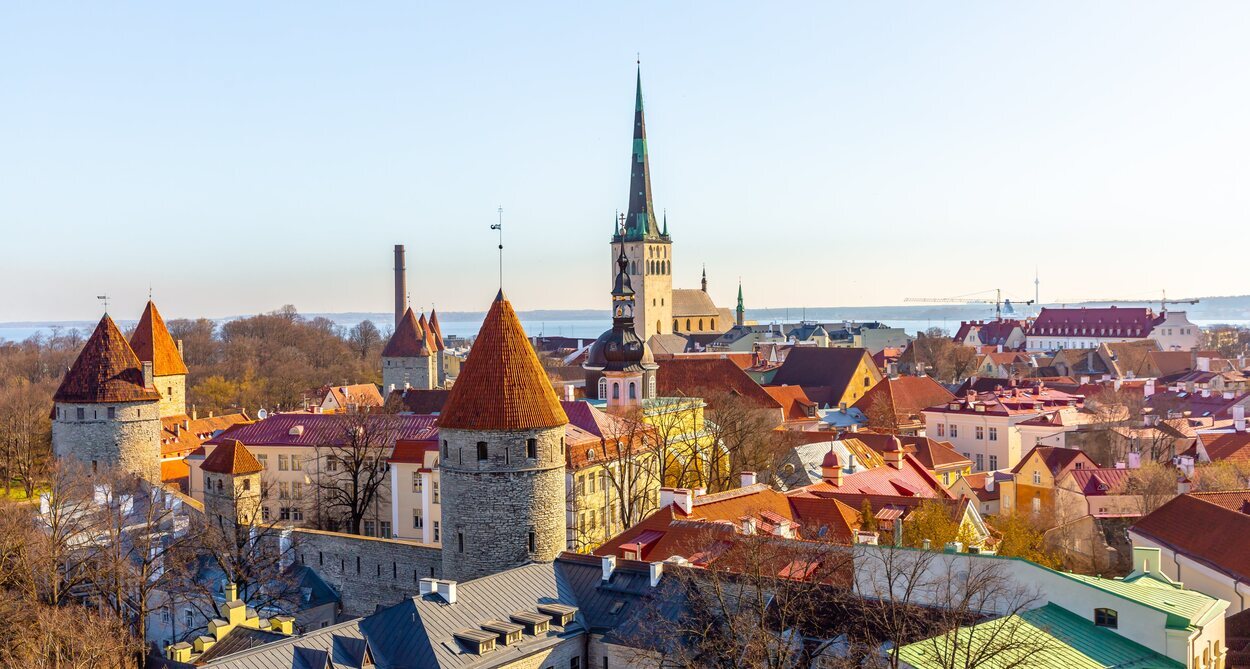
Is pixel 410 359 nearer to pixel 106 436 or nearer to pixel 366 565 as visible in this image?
pixel 106 436

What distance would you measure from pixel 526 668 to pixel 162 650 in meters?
13.8

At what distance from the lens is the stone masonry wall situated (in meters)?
32.0

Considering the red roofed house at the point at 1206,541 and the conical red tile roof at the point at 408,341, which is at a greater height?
the conical red tile roof at the point at 408,341

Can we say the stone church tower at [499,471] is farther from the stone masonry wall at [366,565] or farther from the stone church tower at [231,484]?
the stone church tower at [231,484]

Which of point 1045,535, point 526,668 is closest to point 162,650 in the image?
point 526,668

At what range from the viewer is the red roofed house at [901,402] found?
6209 cm

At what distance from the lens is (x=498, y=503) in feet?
92.7

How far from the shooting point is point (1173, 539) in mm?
30531

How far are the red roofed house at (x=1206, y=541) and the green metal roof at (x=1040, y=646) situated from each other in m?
8.29

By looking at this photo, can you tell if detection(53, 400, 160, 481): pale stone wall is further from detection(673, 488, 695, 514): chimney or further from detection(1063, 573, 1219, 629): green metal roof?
detection(1063, 573, 1219, 629): green metal roof

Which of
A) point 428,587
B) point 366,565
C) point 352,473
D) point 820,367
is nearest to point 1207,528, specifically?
point 428,587

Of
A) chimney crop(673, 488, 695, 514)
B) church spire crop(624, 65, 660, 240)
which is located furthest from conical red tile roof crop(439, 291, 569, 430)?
church spire crop(624, 65, 660, 240)

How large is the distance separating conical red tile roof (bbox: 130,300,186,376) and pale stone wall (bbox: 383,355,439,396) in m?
18.6

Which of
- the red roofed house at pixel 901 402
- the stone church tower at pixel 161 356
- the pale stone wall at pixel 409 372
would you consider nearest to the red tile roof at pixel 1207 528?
the red roofed house at pixel 901 402
